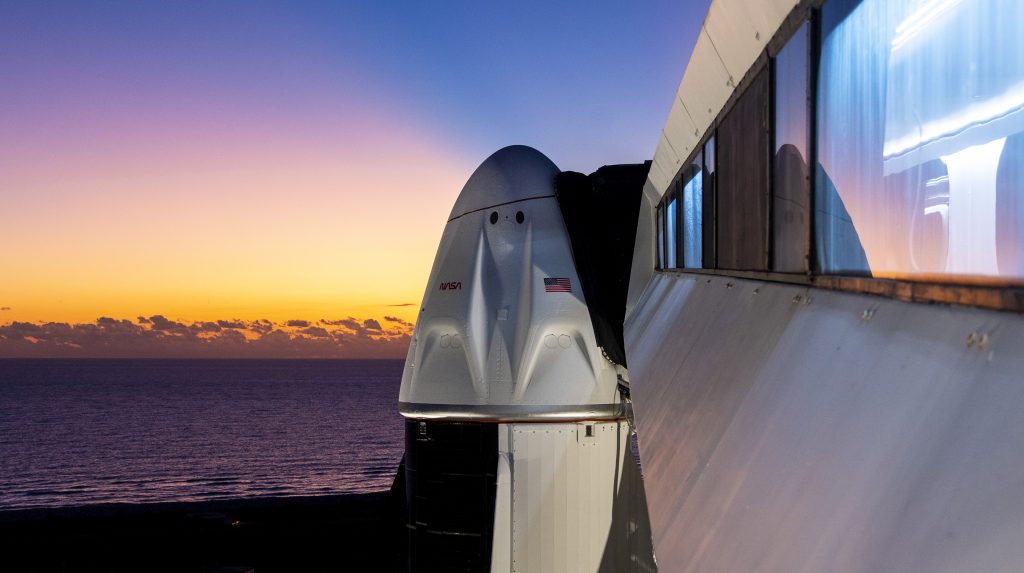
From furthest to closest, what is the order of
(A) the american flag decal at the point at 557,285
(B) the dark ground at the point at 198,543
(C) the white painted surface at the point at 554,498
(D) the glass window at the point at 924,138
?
(B) the dark ground at the point at 198,543
(A) the american flag decal at the point at 557,285
(C) the white painted surface at the point at 554,498
(D) the glass window at the point at 924,138

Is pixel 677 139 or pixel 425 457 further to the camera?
pixel 425 457

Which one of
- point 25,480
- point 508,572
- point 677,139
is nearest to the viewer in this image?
point 677,139

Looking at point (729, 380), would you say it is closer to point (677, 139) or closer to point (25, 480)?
point (677, 139)

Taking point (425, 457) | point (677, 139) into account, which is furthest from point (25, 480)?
point (677, 139)

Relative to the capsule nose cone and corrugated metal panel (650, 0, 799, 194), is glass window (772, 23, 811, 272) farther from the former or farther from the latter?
the capsule nose cone

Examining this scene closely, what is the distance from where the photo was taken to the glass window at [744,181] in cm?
543

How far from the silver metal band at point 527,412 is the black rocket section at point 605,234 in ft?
2.91

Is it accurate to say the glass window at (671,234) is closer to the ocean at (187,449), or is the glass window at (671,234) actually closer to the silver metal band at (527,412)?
the silver metal band at (527,412)

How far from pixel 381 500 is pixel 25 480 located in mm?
56700

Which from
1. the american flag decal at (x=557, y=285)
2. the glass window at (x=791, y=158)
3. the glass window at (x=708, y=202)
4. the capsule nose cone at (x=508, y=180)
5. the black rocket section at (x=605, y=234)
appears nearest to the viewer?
the glass window at (x=791, y=158)

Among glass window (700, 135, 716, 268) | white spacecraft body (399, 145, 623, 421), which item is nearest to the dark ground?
white spacecraft body (399, 145, 623, 421)

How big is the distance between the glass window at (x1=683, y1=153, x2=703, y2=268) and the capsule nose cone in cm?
497

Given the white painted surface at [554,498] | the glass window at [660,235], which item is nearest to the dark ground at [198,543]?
the white painted surface at [554,498]

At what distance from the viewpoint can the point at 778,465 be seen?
9.02ft
